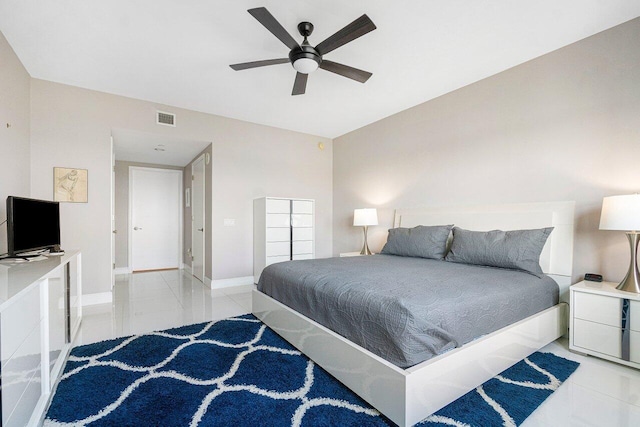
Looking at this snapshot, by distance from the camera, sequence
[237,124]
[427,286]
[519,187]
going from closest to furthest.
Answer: [427,286] → [519,187] → [237,124]

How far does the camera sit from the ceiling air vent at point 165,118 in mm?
3759

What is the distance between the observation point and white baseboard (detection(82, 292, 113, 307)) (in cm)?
339

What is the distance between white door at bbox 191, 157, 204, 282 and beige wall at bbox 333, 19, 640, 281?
3.08m

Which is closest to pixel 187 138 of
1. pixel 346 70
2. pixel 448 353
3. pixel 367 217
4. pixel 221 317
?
pixel 221 317

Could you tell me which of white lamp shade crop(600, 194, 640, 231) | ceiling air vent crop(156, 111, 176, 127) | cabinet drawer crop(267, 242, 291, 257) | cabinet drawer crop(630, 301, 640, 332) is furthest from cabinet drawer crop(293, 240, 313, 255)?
cabinet drawer crop(630, 301, 640, 332)

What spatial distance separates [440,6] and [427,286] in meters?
1.97

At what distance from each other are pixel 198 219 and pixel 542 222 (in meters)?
4.71

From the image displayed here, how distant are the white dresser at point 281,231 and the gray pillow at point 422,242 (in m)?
1.51

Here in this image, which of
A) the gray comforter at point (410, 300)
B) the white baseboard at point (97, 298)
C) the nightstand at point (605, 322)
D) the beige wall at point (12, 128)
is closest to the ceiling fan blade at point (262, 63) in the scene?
the gray comforter at point (410, 300)

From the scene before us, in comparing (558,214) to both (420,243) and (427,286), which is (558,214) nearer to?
(420,243)

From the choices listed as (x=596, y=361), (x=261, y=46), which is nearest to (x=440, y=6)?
(x=261, y=46)

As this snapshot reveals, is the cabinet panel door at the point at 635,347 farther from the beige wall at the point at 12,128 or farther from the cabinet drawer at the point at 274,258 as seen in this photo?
the beige wall at the point at 12,128

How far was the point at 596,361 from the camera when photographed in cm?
206

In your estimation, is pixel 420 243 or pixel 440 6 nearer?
pixel 440 6
